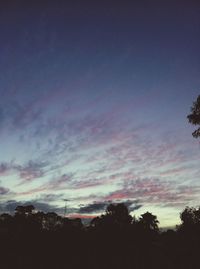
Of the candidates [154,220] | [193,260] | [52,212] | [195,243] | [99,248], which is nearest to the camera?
[193,260]

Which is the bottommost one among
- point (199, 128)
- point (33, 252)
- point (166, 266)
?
point (166, 266)

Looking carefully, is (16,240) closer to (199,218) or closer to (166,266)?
(166,266)

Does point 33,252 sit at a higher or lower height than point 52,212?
lower

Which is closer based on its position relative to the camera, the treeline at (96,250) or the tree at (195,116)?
the tree at (195,116)

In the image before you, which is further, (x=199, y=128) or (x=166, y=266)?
(x=166, y=266)

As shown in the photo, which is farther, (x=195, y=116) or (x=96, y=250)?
(x=96, y=250)

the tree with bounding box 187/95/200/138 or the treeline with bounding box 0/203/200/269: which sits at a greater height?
the tree with bounding box 187/95/200/138

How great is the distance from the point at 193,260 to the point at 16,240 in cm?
2491

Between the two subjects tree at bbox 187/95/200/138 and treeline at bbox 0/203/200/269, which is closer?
tree at bbox 187/95/200/138

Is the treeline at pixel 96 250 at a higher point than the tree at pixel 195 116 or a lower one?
lower

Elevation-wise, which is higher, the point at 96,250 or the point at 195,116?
the point at 195,116

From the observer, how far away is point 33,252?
47.0 m

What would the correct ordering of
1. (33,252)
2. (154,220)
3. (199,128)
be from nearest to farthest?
1. (199,128)
2. (33,252)
3. (154,220)

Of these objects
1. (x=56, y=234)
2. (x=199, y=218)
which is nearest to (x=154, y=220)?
(x=56, y=234)
